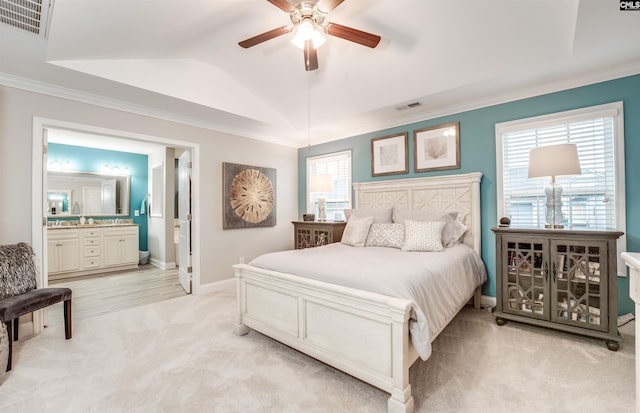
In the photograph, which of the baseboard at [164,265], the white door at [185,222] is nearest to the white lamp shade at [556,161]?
the white door at [185,222]

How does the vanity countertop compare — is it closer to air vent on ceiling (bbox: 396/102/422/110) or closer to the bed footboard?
the bed footboard

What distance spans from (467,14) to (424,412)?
9.78ft

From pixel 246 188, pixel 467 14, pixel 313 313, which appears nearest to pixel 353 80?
pixel 467 14

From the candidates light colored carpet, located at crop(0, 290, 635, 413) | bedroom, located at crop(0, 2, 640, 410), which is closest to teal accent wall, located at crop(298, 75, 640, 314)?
bedroom, located at crop(0, 2, 640, 410)

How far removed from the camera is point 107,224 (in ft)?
18.9

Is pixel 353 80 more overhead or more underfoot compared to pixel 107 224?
more overhead

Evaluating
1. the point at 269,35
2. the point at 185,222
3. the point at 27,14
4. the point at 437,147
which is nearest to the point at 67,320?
the point at 185,222

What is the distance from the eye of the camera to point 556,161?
101 inches

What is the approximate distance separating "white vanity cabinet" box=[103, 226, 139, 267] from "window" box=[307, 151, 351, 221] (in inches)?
152

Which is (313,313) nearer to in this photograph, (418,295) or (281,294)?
(281,294)

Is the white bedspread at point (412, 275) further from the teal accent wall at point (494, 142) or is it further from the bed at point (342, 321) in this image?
the teal accent wall at point (494, 142)

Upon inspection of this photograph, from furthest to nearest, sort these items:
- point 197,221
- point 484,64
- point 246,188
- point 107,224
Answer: point 107,224 → point 246,188 → point 197,221 → point 484,64

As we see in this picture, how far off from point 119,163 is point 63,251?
2.19m

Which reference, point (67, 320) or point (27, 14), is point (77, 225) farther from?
point (27, 14)
